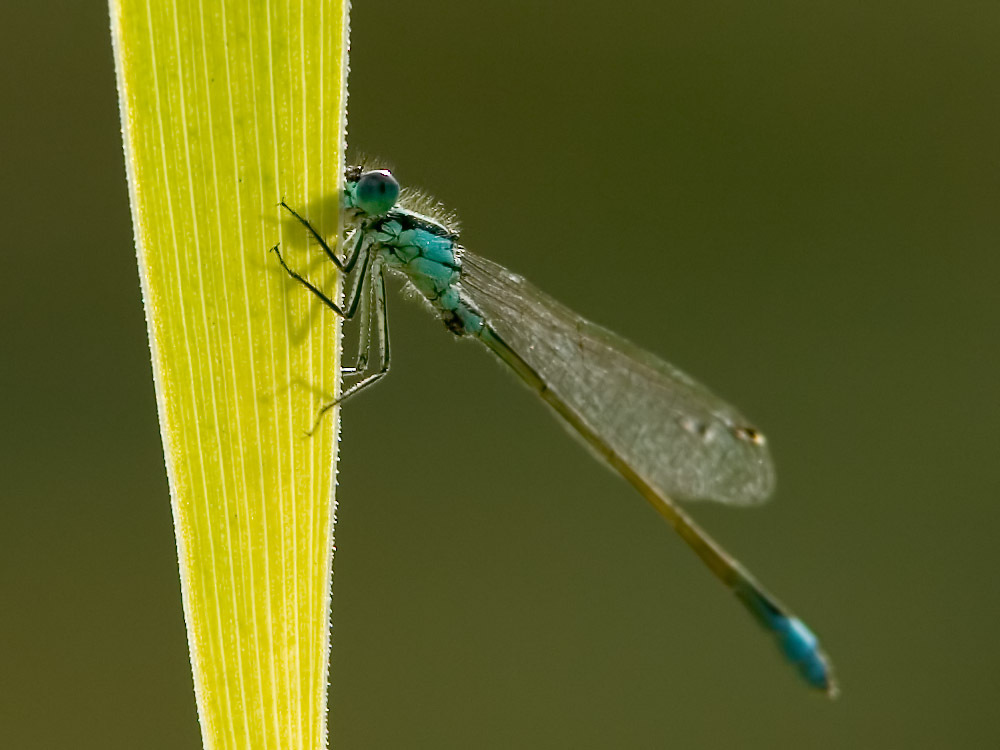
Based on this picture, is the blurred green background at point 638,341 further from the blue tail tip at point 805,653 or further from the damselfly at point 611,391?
the blue tail tip at point 805,653

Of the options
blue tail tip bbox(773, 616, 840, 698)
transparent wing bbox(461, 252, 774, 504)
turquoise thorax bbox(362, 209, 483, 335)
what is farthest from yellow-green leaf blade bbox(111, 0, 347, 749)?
transparent wing bbox(461, 252, 774, 504)

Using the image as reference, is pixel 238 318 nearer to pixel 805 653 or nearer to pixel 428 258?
pixel 428 258

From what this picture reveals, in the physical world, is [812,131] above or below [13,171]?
below

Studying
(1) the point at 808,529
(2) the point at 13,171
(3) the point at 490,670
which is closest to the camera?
(2) the point at 13,171

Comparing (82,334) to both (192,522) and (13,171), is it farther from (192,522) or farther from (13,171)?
(192,522)

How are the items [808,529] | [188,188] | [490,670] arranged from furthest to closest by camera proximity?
[808,529]
[490,670]
[188,188]

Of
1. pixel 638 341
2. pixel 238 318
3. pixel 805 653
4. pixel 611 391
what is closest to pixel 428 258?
pixel 611 391

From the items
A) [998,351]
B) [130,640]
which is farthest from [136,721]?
[998,351]
